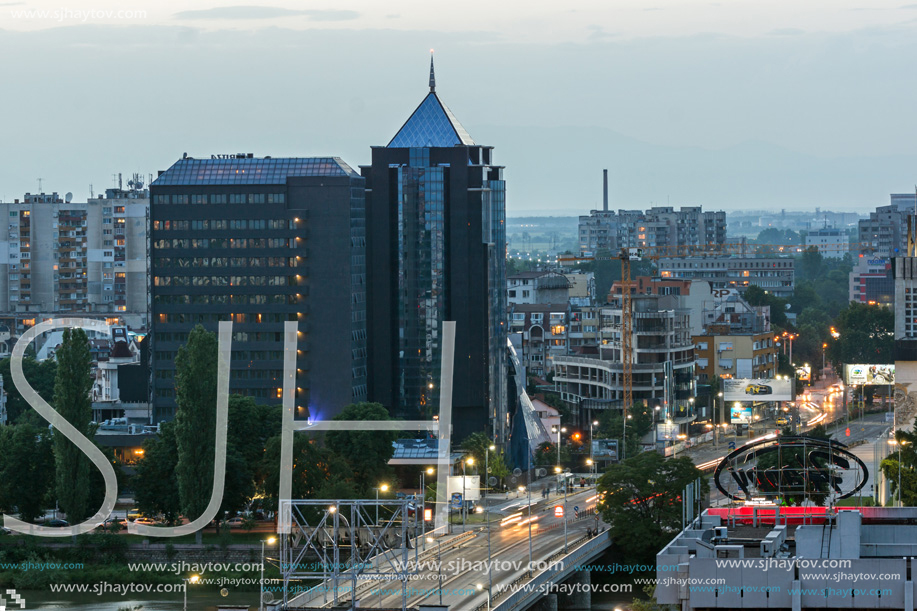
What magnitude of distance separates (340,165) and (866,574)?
88515mm

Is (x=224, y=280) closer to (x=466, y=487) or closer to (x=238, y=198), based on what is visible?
(x=238, y=198)

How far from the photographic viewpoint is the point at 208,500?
8931cm

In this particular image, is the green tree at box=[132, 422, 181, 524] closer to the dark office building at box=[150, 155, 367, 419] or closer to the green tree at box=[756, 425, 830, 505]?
the dark office building at box=[150, 155, 367, 419]

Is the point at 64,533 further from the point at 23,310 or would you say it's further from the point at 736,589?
the point at 23,310

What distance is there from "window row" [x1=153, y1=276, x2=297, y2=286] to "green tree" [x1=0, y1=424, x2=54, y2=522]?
26.8 metres

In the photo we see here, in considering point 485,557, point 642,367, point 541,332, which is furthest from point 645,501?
point 541,332

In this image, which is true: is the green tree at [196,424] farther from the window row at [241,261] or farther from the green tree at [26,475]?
the window row at [241,261]

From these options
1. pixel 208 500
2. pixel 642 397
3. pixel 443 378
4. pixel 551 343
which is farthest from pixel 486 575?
pixel 551 343

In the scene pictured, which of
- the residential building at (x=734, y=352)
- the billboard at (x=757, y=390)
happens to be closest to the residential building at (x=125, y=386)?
the billboard at (x=757, y=390)

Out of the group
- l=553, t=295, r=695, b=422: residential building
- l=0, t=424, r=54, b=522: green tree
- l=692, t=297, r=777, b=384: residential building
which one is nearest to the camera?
l=0, t=424, r=54, b=522: green tree

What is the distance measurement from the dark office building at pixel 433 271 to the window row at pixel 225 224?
Answer: 7.19 m

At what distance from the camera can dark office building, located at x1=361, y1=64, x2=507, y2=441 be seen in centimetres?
12012

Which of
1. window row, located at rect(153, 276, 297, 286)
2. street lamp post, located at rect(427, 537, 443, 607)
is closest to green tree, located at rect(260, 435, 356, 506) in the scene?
street lamp post, located at rect(427, 537, 443, 607)

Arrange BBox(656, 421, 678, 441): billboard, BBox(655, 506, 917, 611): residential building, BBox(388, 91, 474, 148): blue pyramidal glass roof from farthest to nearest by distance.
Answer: BBox(656, 421, 678, 441): billboard < BBox(388, 91, 474, 148): blue pyramidal glass roof < BBox(655, 506, 917, 611): residential building
